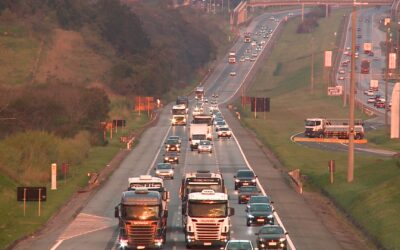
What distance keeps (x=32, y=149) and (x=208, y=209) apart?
38.8 m

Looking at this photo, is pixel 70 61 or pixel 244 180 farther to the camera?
pixel 70 61

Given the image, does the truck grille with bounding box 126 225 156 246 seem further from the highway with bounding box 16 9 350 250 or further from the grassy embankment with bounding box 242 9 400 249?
the grassy embankment with bounding box 242 9 400 249

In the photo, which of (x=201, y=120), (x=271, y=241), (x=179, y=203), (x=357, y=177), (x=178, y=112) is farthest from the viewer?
(x=178, y=112)

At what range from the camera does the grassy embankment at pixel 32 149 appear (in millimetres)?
61781

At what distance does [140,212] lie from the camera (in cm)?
4806

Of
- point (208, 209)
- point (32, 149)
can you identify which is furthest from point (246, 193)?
point (32, 149)

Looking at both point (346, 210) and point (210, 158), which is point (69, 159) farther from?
point (346, 210)

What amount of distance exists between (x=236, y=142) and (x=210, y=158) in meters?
18.1

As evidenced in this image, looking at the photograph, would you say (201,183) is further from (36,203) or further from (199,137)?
(199,137)

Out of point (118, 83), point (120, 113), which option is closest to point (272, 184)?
point (120, 113)

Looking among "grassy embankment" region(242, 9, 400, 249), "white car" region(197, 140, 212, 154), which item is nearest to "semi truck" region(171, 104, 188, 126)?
"grassy embankment" region(242, 9, 400, 249)

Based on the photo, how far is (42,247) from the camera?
171ft

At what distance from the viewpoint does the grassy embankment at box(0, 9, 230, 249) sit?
61.8 m

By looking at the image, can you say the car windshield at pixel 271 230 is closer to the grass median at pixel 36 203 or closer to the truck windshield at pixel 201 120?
the grass median at pixel 36 203
